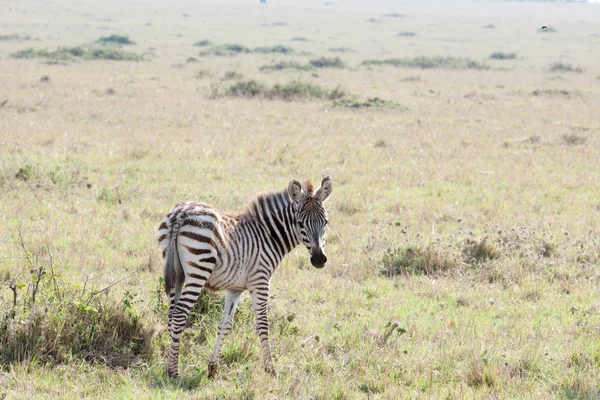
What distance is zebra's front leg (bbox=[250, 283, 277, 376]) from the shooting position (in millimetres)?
5574

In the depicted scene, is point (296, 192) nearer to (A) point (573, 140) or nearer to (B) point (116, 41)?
(A) point (573, 140)

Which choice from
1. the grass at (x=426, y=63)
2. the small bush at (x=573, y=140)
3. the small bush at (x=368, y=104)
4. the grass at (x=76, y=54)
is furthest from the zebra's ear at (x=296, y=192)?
the grass at (x=426, y=63)

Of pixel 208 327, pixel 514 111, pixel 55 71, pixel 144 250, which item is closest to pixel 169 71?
pixel 55 71

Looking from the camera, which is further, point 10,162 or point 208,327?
point 10,162

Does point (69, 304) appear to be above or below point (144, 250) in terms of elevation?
above

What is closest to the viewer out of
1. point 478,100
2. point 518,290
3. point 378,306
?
point 378,306

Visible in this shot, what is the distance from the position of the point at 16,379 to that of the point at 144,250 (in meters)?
3.88

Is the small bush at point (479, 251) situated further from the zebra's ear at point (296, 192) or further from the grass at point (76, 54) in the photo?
the grass at point (76, 54)

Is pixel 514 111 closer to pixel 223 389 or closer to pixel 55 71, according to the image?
pixel 55 71

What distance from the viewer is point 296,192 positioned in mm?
5684

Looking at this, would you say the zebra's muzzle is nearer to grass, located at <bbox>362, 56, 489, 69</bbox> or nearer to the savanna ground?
the savanna ground

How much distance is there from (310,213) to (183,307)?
122 centimetres

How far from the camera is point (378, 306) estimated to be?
7.66 metres

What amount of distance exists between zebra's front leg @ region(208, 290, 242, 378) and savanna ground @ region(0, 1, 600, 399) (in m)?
0.11
